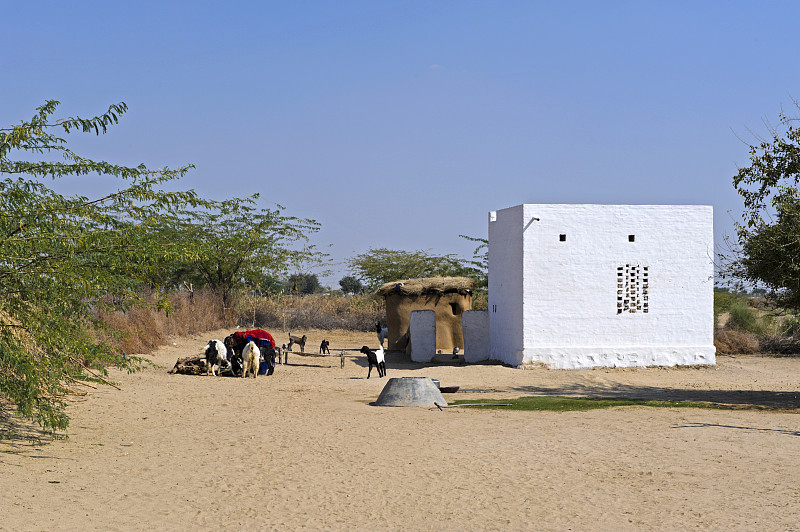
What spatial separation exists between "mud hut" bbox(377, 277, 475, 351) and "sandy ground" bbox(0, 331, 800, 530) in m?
11.0

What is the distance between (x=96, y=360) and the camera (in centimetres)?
956

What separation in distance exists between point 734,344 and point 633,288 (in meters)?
8.28

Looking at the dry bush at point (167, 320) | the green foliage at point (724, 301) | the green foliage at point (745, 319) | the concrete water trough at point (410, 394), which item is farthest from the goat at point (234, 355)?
the green foliage at point (724, 301)

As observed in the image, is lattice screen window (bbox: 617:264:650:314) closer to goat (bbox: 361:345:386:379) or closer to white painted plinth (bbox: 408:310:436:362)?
white painted plinth (bbox: 408:310:436:362)

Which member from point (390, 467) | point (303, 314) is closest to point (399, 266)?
point (303, 314)

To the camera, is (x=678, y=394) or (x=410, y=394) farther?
(x=678, y=394)

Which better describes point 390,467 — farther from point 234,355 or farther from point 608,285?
point 608,285

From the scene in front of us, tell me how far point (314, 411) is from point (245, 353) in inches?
238

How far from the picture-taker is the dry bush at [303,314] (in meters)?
36.6

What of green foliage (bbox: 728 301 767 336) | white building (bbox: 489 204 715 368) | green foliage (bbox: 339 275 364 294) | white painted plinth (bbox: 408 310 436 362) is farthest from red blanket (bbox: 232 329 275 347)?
green foliage (bbox: 339 275 364 294)

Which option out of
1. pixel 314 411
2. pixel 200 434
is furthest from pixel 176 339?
pixel 200 434

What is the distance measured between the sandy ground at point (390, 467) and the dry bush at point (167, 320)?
559 cm

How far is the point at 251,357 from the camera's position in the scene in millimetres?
19328

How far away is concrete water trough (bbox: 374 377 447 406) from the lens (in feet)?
46.8
